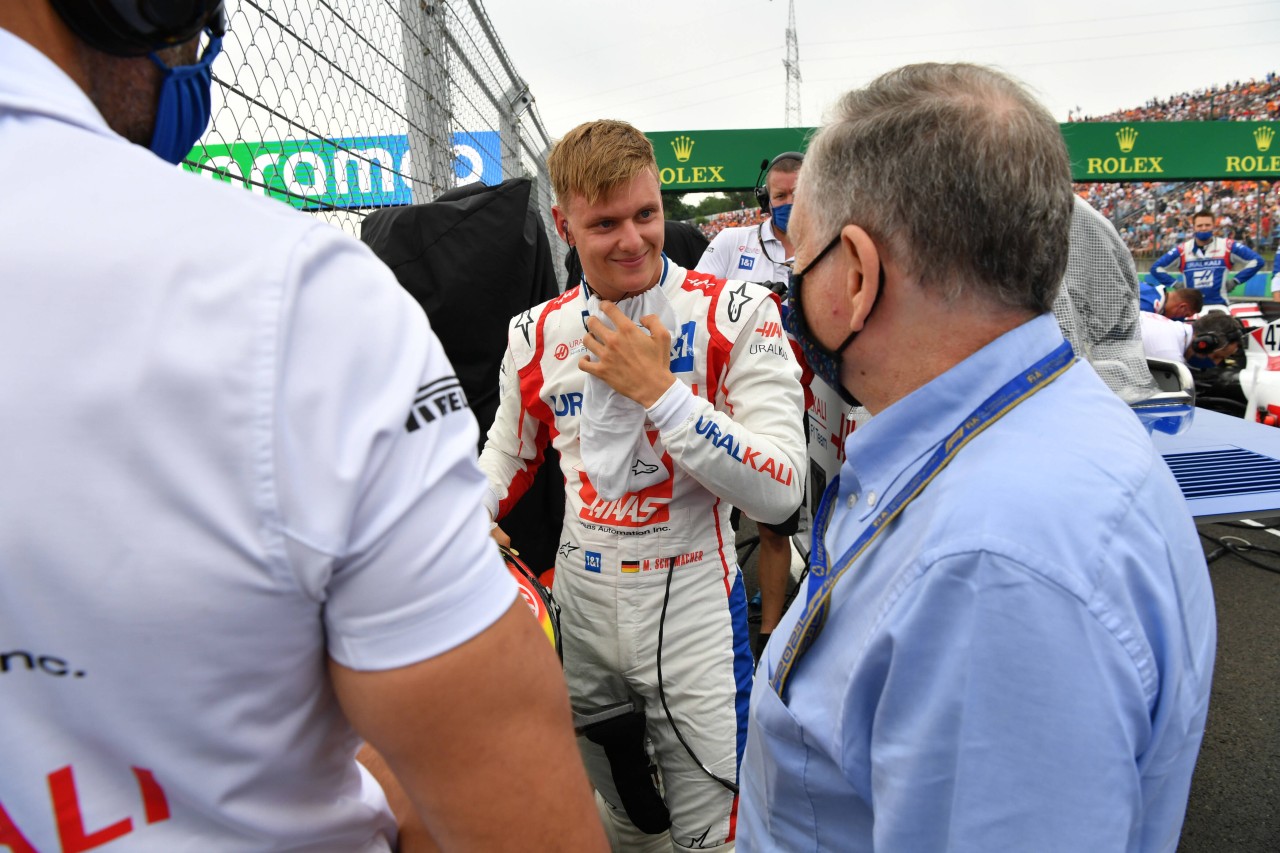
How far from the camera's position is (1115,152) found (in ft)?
51.6

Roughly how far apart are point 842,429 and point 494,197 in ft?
4.75

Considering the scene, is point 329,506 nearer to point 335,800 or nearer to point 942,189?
point 335,800

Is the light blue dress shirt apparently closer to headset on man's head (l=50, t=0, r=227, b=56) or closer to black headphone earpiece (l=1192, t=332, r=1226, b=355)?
headset on man's head (l=50, t=0, r=227, b=56)

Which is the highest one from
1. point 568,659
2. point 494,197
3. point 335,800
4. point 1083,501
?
point 494,197

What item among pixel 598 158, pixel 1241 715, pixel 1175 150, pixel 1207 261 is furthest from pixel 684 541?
pixel 1175 150

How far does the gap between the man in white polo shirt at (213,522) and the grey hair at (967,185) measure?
0.64 meters

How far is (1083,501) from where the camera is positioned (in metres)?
0.73

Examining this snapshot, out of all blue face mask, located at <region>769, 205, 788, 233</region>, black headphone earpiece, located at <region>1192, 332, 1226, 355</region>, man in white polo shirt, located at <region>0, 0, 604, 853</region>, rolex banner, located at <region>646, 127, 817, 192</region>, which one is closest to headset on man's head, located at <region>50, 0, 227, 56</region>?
man in white polo shirt, located at <region>0, 0, 604, 853</region>

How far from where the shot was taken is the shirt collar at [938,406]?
0.90m

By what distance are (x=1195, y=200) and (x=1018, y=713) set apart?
35.2 metres

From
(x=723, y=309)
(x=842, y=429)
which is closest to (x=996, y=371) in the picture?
(x=723, y=309)

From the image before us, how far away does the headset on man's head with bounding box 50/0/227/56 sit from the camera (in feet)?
1.76

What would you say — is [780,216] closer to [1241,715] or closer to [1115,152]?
[1241,715]

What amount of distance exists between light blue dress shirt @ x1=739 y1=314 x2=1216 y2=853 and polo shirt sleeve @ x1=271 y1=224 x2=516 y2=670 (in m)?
0.46
